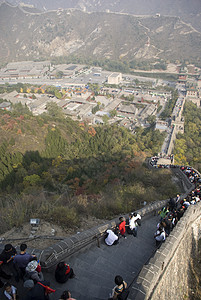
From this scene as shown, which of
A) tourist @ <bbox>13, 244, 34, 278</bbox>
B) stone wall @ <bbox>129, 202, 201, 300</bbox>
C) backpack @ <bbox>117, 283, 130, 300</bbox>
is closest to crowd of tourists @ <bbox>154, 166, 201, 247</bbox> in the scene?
stone wall @ <bbox>129, 202, 201, 300</bbox>

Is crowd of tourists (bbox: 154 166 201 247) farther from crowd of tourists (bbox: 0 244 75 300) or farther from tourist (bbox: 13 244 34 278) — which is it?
tourist (bbox: 13 244 34 278)

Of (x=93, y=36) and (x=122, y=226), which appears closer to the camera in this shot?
(x=122, y=226)

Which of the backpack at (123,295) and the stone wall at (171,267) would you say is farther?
the stone wall at (171,267)

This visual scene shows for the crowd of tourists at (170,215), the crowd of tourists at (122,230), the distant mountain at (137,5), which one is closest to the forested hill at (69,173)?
the crowd of tourists at (170,215)

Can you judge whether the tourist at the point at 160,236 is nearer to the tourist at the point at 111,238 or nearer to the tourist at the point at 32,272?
the tourist at the point at 111,238

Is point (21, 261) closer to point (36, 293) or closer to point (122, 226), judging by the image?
point (36, 293)

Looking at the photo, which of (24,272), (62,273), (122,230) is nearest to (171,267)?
(122,230)
